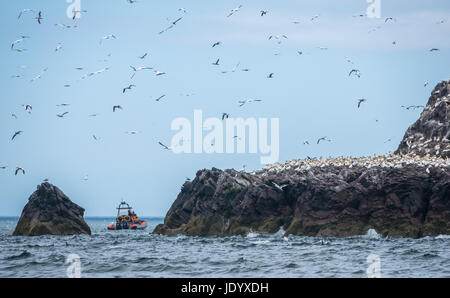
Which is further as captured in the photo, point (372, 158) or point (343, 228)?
point (372, 158)

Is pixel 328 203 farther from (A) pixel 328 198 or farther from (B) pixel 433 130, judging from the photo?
(B) pixel 433 130

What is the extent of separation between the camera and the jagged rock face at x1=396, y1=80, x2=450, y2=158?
73312 mm

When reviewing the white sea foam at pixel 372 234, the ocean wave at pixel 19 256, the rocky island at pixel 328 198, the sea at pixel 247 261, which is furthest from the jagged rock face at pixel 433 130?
the ocean wave at pixel 19 256

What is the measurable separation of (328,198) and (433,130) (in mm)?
23459

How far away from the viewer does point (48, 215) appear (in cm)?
7306

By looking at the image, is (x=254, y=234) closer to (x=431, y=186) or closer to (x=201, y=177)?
(x=201, y=177)

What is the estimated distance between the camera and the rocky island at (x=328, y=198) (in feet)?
188

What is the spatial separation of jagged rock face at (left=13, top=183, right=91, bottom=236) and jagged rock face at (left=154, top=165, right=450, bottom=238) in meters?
13.2

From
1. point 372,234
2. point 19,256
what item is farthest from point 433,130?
point 19,256

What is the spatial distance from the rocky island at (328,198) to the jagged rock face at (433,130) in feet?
0.59
